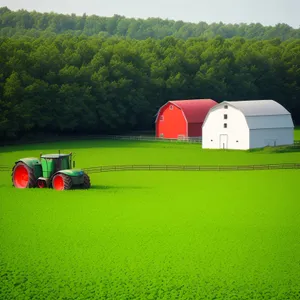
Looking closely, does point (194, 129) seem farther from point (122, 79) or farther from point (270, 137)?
point (122, 79)

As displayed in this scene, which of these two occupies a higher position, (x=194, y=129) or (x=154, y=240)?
(x=194, y=129)

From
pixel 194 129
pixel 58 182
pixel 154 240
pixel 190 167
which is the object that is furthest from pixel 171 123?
pixel 154 240

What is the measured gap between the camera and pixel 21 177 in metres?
50.0

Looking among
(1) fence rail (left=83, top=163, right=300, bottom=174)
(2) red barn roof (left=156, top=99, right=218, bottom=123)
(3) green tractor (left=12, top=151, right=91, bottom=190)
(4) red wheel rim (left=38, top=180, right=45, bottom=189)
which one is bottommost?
(1) fence rail (left=83, top=163, right=300, bottom=174)

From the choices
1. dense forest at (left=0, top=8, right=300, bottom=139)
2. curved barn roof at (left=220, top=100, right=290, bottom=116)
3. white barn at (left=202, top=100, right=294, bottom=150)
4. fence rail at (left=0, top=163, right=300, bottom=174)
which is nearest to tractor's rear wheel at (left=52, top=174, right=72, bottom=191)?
fence rail at (left=0, top=163, right=300, bottom=174)

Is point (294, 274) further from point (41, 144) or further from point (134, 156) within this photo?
point (41, 144)

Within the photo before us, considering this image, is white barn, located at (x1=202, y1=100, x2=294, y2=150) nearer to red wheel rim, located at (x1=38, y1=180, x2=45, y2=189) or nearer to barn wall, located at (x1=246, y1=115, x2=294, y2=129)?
barn wall, located at (x1=246, y1=115, x2=294, y2=129)

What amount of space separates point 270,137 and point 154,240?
2008 inches

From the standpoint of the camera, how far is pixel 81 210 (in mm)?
39531

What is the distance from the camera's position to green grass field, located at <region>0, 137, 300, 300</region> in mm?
24797

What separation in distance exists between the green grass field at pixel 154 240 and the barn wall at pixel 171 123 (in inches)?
1478

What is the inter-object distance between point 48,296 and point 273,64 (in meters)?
112

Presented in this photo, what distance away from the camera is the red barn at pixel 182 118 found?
300ft

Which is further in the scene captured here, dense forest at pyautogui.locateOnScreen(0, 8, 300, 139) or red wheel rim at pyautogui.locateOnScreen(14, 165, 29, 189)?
dense forest at pyautogui.locateOnScreen(0, 8, 300, 139)
